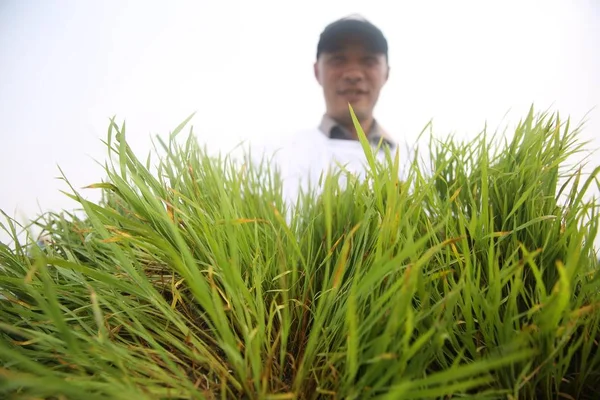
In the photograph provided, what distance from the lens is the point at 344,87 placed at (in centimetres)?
117

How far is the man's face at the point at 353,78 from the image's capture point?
1.17 meters

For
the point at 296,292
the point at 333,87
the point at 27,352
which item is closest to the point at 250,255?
the point at 296,292

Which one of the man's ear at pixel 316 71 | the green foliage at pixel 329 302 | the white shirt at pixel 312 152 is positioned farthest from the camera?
the man's ear at pixel 316 71

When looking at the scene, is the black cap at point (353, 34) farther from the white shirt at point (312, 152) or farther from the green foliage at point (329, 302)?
the green foliage at point (329, 302)

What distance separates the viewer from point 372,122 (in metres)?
1.30

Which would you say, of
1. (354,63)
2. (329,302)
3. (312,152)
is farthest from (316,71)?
(329,302)

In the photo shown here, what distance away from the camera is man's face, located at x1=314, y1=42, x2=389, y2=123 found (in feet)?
3.83

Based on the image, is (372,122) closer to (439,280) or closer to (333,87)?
(333,87)

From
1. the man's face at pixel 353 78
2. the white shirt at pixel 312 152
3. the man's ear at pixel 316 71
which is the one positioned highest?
the man's ear at pixel 316 71

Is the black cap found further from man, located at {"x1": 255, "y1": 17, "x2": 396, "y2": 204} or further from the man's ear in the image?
the man's ear

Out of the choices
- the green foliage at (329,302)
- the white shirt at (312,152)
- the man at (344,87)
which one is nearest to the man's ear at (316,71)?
the man at (344,87)

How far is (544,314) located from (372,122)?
1220 mm

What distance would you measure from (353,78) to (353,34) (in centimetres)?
16

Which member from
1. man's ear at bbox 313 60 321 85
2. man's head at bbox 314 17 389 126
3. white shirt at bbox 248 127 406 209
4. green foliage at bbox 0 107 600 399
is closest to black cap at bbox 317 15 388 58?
man's head at bbox 314 17 389 126
